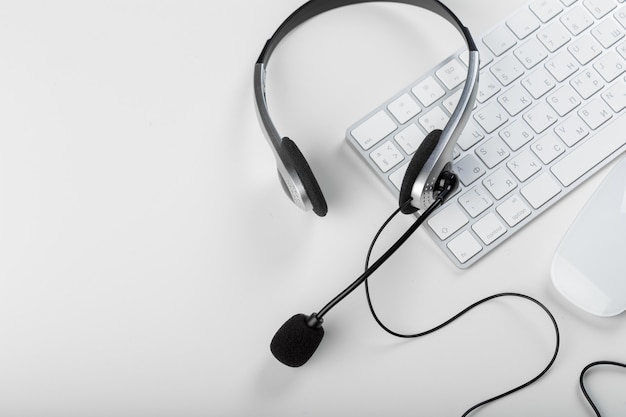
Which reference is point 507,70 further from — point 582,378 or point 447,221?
point 582,378

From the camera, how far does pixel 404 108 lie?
74 centimetres

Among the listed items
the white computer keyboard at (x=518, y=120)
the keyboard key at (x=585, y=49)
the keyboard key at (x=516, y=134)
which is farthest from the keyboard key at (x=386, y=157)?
the keyboard key at (x=585, y=49)

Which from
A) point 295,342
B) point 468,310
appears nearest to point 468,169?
point 468,310

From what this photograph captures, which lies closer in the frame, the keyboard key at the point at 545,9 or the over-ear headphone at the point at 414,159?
the over-ear headphone at the point at 414,159

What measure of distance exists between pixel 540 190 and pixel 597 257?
0.08m

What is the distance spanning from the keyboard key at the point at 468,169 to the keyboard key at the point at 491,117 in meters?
0.04

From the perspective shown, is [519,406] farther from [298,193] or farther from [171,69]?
[171,69]

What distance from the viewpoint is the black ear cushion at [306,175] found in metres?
0.67

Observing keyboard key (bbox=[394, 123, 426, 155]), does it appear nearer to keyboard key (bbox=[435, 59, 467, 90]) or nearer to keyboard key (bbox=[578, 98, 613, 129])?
keyboard key (bbox=[435, 59, 467, 90])

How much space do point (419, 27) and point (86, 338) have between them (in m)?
0.46

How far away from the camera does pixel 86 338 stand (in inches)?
27.8

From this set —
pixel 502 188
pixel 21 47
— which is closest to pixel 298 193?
pixel 502 188

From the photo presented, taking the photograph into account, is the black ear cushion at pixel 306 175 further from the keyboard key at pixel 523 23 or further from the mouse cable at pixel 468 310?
the keyboard key at pixel 523 23

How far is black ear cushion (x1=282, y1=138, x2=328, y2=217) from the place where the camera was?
67 centimetres
